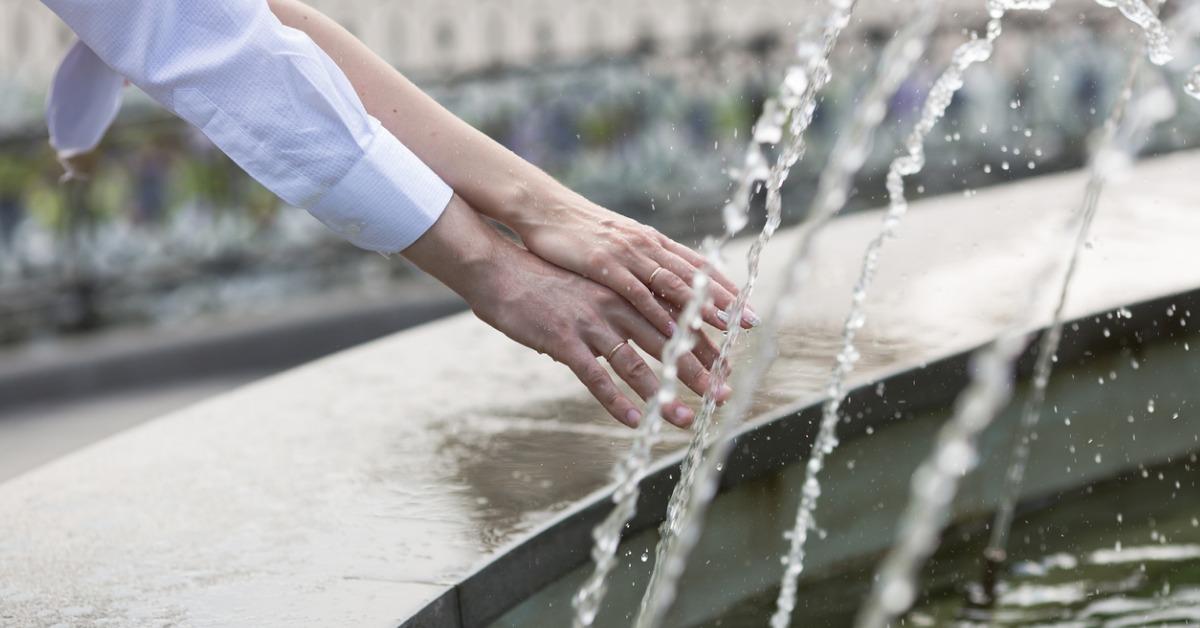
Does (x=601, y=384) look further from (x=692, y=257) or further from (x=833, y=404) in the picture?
(x=833, y=404)

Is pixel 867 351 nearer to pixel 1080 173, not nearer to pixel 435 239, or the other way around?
pixel 435 239

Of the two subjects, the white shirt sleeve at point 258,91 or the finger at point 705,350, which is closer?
the white shirt sleeve at point 258,91

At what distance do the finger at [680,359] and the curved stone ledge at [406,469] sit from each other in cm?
31

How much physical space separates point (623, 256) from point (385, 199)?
0.88ft

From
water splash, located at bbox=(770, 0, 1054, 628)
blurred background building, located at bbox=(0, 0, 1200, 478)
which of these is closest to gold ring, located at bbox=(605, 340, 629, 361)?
water splash, located at bbox=(770, 0, 1054, 628)

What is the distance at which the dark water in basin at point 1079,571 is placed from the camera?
2.38 meters

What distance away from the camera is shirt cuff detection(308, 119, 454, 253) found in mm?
1694

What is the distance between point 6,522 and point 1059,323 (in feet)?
5.86

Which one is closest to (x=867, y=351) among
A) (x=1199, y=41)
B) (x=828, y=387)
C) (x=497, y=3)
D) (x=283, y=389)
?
(x=828, y=387)

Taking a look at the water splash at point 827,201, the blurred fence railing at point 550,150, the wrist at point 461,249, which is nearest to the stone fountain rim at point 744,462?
the water splash at point 827,201

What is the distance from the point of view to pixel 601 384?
1.77m

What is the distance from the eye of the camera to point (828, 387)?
2.47 m

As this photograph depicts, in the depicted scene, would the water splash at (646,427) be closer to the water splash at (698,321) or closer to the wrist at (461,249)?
the water splash at (698,321)

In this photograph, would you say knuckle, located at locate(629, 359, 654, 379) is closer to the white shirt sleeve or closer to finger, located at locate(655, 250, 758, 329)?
finger, located at locate(655, 250, 758, 329)
